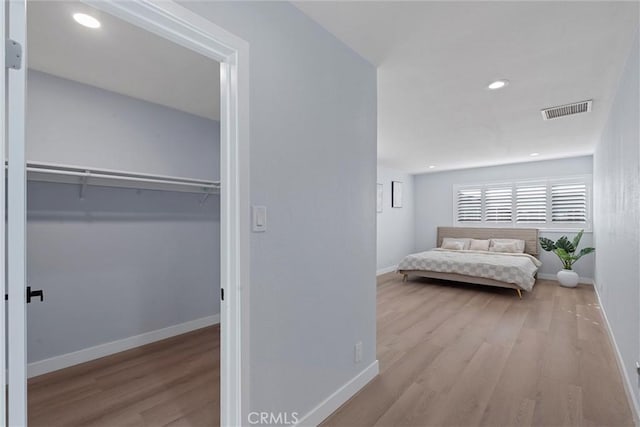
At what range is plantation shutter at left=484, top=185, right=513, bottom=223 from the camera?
21.7ft

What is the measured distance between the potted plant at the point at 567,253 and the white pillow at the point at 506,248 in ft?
1.51

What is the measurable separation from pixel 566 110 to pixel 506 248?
140 inches

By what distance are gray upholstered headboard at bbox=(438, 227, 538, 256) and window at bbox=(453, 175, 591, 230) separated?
0.56 ft

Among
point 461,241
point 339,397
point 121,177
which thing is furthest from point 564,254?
point 121,177

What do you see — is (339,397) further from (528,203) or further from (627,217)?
(528,203)

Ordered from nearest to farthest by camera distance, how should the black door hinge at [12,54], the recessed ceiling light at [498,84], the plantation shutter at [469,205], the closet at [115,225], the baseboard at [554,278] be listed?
the black door hinge at [12,54]
the closet at [115,225]
the recessed ceiling light at [498,84]
the baseboard at [554,278]
the plantation shutter at [469,205]

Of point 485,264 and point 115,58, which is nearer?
point 115,58

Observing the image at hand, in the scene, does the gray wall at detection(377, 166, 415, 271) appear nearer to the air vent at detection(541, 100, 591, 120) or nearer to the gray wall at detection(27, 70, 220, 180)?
the air vent at detection(541, 100, 591, 120)

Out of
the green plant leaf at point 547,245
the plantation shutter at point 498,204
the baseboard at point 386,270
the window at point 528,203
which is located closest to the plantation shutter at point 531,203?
the window at point 528,203

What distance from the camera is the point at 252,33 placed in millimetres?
1526

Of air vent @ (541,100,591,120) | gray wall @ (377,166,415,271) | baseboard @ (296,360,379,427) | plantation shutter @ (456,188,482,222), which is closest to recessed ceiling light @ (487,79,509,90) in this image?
air vent @ (541,100,591,120)

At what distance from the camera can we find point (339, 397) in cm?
200

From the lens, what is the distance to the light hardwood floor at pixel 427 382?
1915 mm

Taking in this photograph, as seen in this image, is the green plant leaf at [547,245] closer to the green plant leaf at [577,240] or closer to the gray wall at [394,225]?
the green plant leaf at [577,240]
